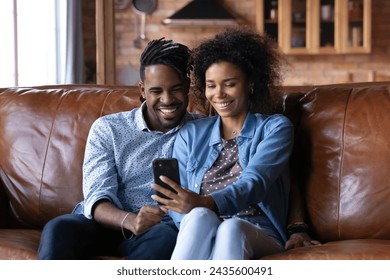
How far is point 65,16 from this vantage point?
5.64 meters

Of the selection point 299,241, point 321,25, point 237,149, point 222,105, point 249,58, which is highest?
point 321,25

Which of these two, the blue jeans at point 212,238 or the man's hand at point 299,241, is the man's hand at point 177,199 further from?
the man's hand at point 299,241

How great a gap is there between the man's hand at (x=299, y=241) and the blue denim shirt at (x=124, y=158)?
0.47 meters

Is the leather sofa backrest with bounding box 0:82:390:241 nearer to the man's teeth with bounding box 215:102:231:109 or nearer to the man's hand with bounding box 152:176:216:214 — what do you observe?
the man's teeth with bounding box 215:102:231:109

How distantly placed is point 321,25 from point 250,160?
4.82 meters

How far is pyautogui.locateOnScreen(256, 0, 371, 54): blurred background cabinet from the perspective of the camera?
263 inches

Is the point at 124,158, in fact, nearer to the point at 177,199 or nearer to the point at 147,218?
the point at 147,218

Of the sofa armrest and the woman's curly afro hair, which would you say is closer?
the woman's curly afro hair

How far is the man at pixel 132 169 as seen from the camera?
2.16 metres

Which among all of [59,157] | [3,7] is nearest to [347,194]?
[59,157]

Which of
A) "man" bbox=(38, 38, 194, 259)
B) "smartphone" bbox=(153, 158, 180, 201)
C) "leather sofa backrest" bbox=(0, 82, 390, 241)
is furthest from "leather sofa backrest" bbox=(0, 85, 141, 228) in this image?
"smartphone" bbox=(153, 158, 180, 201)

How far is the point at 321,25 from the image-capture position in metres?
6.77

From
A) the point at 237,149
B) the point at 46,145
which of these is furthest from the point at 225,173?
the point at 46,145

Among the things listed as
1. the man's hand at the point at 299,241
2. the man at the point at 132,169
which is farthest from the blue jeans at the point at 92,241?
the man's hand at the point at 299,241
